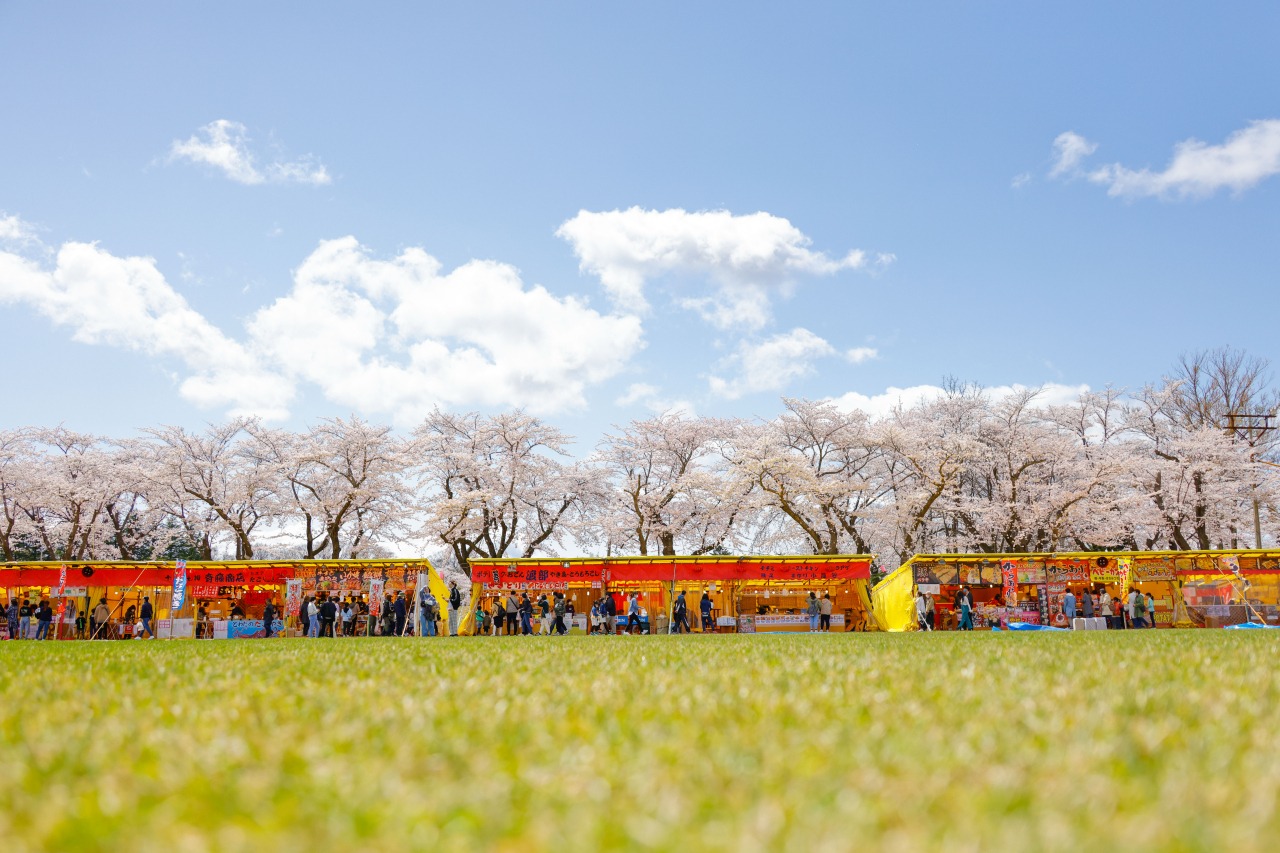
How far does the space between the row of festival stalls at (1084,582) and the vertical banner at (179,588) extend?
26.0 meters

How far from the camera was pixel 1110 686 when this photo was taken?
5.69m

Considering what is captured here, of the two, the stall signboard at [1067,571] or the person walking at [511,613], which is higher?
the stall signboard at [1067,571]

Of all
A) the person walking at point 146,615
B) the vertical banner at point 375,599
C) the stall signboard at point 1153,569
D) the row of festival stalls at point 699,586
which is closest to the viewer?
the person walking at point 146,615

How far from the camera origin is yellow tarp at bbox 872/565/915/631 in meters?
31.4

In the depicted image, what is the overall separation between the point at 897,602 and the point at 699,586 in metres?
7.45

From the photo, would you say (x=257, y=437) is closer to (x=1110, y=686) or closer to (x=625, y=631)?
(x=625, y=631)

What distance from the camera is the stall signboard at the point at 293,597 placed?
103 ft

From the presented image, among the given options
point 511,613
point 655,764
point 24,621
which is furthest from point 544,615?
point 655,764

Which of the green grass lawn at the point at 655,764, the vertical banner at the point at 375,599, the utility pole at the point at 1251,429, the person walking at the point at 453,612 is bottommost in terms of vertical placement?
the person walking at the point at 453,612

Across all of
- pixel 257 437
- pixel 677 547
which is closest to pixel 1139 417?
pixel 677 547

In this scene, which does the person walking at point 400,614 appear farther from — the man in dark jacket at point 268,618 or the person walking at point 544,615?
the person walking at point 544,615

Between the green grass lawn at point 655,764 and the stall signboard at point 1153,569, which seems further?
the stall signboard at point 1153,569

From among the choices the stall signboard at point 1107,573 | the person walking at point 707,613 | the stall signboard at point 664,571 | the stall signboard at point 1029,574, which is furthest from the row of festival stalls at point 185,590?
the stall signboard at point 1107,573

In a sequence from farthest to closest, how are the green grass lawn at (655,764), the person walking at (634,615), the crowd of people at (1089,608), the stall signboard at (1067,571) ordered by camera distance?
the stall signboard at (1067,571), the person walking at (634,615), the crowd of people at (1089,608), the green grass lawn at (655,764)
